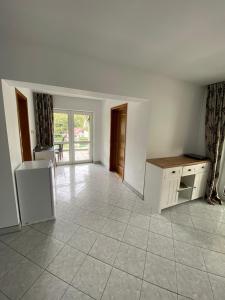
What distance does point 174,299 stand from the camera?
4.03ft

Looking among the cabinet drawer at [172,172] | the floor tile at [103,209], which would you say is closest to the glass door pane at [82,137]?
the floor tile at [103,209]

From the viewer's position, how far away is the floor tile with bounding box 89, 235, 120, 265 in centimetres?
159

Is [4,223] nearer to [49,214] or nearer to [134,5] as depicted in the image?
[49,214]

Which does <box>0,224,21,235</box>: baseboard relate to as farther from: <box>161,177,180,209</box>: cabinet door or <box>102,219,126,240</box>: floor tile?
<box>161,177,180,209</box>: cabinet door

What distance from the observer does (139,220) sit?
2.25 m

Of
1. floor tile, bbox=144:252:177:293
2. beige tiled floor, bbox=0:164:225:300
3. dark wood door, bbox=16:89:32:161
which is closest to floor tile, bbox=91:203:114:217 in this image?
beige tiled floor, bbox=0:164:225:300

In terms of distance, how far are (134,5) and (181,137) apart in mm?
2519

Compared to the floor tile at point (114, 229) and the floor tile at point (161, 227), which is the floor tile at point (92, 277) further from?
the floor tile at point (161, 227)

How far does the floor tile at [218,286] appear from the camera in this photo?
4.18 ft

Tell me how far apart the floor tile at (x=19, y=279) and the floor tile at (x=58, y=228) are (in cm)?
42

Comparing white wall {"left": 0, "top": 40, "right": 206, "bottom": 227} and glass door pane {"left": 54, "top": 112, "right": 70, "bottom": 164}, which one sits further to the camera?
glass door pane {"left": 54, "top": 112, "right": 70, "bottom": 164}

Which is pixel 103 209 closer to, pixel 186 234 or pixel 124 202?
pixel 124 202

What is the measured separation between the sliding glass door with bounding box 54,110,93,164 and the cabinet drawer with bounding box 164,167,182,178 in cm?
352

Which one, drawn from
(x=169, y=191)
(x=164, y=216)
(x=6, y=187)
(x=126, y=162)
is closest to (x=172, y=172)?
(x=169, y=191)
